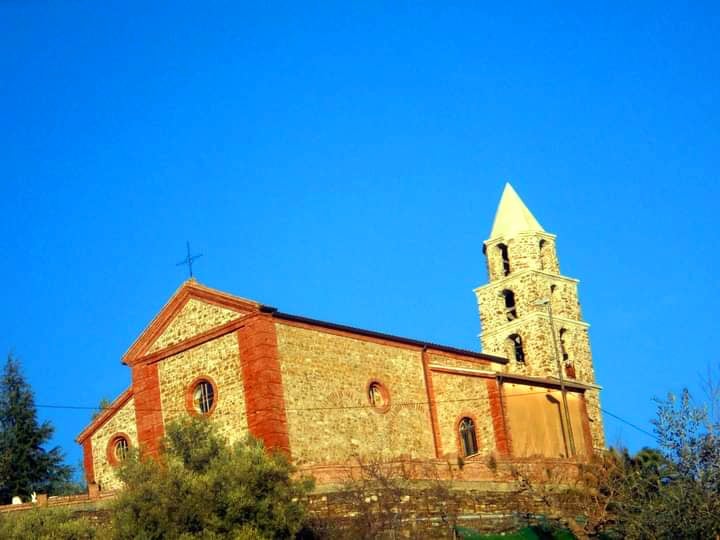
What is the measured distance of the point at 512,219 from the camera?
56031 millimetres

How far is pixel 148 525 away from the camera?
32.1 metres

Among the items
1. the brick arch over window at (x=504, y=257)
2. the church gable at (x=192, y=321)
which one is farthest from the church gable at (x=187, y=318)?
the brick arch over window at (x=504, y=257)

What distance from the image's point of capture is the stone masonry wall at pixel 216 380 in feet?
130

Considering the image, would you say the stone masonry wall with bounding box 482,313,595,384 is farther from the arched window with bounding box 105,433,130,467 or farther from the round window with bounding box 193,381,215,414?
the arched window with bounding box 105,433,130,467

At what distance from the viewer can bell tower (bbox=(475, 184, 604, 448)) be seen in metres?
53.2

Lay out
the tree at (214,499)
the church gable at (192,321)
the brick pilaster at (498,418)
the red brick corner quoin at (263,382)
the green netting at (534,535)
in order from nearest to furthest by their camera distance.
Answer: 1. the tree at (214,499)
2. the green netting at (534,535)
3. the red brick corner quoin at (263,382)
4. the church gable at (192,321)
5. the brick pilaster at (498,418)

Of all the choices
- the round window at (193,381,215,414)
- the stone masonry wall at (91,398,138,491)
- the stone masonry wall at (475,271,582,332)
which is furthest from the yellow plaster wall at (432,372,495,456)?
the stone masonry wall at (91,398,138,491)

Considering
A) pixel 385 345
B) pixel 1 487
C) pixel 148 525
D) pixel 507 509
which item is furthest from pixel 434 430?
pixel 1 487

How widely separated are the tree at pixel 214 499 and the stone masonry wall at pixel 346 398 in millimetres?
4536

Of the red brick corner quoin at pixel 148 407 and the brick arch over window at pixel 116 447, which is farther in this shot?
the brick arch over window at pixel 116 447

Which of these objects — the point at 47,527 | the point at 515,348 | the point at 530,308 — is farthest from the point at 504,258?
the point at 47,527

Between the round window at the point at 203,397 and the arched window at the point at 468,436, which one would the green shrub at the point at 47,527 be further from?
the arched window at the point at 468,436

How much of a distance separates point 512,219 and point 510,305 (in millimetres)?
3829

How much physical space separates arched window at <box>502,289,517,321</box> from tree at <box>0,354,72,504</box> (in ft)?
65.5
